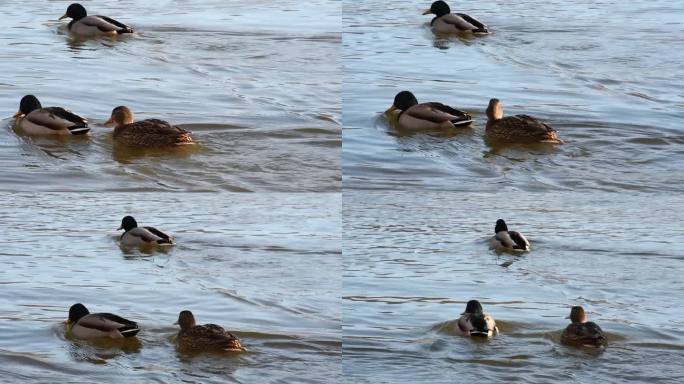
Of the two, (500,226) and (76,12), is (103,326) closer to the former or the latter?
(500,226)

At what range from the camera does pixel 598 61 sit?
19.0 m

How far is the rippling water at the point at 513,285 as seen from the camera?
11766mm

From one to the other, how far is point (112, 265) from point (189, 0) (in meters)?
9.19

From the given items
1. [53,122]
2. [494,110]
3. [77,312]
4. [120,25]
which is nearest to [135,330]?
[77,312]

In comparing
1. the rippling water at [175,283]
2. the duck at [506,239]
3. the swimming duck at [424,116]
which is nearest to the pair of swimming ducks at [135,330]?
the rippling water at [175,283]

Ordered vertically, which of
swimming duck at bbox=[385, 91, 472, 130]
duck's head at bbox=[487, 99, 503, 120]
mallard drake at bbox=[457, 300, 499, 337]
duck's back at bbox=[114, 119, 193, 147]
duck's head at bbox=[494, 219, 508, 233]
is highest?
duck's head at bbox=[487, 99, 503, 120]

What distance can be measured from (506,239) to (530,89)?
3507 mm

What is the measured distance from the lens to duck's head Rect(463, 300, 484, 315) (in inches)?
496

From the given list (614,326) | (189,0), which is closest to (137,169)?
(614,326)

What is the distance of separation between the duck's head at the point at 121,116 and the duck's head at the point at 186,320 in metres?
3.73

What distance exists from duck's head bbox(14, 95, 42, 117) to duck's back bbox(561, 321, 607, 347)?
678cm

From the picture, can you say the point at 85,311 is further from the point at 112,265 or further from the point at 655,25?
the point at 655,25

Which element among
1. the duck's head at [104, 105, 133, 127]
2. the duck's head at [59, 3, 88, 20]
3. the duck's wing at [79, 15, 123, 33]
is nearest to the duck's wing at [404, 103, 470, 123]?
the duck's head at [104, 105, 133, 127]

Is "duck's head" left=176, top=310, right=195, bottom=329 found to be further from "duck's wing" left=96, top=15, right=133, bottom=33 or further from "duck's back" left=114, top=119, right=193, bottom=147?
"duck's wing" left=96, top=15, right=133, bottom=33
